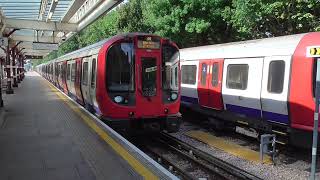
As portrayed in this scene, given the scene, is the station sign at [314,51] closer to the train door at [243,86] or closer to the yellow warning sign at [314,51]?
the yellow warning sign at [314,51]

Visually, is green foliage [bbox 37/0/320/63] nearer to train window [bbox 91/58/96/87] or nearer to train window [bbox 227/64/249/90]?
train window [bbox 227/64/249/90]

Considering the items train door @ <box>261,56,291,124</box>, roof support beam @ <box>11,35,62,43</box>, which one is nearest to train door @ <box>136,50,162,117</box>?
train door @ <box>261,56,291,124</box>

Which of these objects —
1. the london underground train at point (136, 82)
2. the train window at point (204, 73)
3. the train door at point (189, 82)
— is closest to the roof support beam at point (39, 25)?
the train door at point (189, 82)

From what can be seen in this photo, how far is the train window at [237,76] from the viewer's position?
1204 cm

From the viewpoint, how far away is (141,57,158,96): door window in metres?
11.2

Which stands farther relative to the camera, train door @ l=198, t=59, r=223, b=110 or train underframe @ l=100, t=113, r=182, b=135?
train door @ l=198, t=59, r=223, b=110

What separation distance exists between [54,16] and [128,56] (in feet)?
52.1

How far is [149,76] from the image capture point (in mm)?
11250

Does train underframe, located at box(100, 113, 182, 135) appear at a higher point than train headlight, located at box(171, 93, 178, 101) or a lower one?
lower

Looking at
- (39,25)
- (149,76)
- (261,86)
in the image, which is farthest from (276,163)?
(39,25)

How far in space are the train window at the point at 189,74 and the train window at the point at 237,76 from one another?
257 cm

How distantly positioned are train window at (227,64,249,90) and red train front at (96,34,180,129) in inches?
89.8

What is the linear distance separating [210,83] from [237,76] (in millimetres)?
1810

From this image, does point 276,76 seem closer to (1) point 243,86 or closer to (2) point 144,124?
(1) point 243,86
